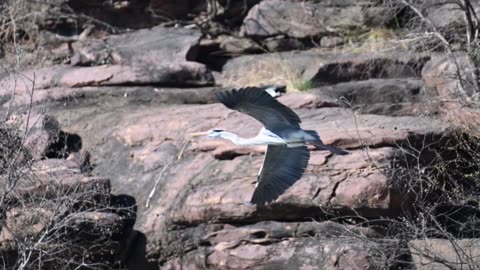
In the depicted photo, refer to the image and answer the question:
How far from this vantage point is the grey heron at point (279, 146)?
9.23m

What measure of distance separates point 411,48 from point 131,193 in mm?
3750

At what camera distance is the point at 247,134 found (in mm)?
10969

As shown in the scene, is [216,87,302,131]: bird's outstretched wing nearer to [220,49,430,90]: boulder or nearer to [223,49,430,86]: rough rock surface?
[220,49,430,90]: boulder

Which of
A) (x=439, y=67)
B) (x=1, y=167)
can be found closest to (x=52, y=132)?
(x=1, y=167)

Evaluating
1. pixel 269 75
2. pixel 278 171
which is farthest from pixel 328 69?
pixel 278 171

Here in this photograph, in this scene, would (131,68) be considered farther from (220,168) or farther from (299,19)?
(220,168)

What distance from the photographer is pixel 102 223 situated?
1038 cm

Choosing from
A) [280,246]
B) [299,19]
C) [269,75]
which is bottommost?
[280,246]

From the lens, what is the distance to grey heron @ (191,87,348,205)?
9.23m

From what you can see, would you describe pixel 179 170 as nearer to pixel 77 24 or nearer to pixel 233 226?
pixel 233 226

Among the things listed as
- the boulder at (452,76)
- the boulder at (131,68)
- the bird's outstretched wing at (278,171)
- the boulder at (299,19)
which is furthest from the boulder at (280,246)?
the boulder at (299,19)

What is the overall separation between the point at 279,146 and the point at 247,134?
57.0 inches

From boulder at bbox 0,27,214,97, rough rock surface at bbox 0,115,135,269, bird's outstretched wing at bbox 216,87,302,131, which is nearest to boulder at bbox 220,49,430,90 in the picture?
boulder at bbox 0,27,214,97

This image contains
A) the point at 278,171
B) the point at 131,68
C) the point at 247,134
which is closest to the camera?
the point at 278,171
